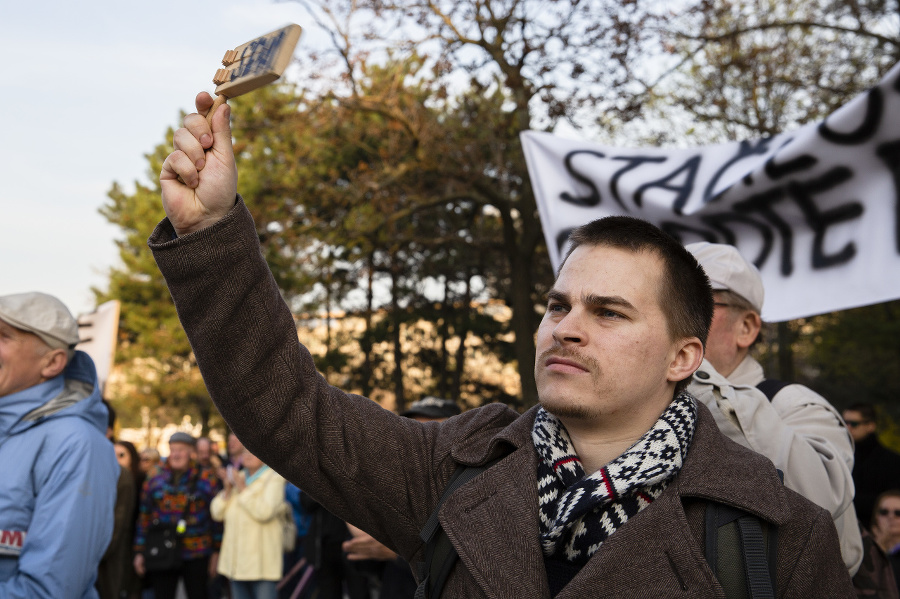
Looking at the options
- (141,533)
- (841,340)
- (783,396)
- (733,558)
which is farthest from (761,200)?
(841,340)

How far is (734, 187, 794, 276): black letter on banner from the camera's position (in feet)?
14.6

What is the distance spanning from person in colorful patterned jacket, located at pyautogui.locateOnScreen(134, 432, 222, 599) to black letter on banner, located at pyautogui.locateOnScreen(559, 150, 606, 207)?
4772mm

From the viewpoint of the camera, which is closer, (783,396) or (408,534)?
(408,534)

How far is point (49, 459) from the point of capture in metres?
2.91

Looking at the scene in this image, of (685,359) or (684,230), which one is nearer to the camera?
(685,359)

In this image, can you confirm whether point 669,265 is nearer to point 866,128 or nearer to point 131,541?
point 866,128

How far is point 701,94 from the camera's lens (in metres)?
14.3

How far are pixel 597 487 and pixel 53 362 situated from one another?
7.29ft

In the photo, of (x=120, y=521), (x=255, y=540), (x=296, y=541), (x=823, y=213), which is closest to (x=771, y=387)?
(x=823, y=213)

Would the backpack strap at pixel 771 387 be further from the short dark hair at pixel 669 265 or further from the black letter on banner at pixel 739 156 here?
the black letter on banner at pixel 739 156

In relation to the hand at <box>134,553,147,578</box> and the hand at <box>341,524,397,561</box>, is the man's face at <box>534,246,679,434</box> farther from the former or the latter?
the hand at <box>134,553,147,578</box>

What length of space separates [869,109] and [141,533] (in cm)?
685

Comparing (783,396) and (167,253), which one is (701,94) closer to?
(783,396)

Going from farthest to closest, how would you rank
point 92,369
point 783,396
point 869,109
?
1. point 869,109
2. point 92,369
3. point 783,396
